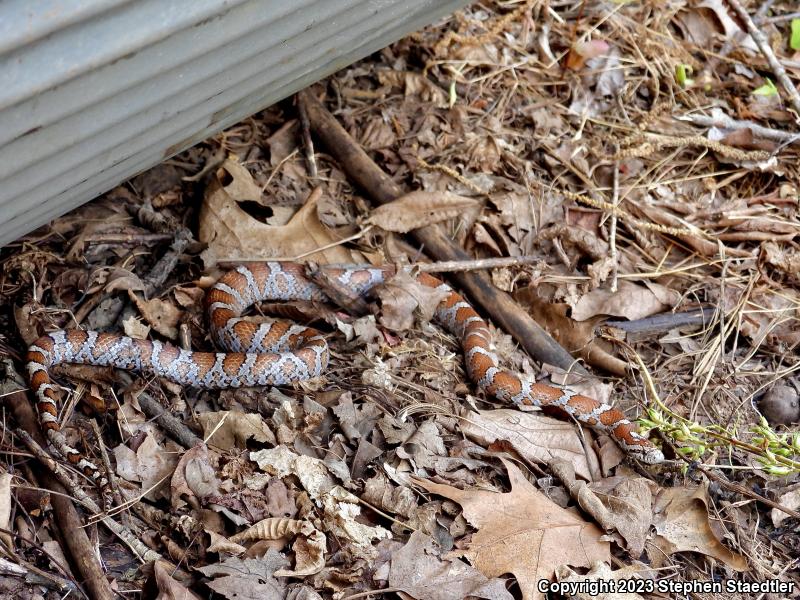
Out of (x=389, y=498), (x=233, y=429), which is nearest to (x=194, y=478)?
(x=233, y=429)

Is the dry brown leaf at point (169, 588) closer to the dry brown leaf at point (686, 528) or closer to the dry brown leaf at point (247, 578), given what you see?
the dry brown leaf at point (247, 578)

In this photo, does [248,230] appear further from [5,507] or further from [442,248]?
[5,507]

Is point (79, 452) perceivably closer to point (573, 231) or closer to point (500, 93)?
point (573, 231)

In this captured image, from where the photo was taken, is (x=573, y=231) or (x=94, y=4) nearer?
Answer: (x=94, y=4)

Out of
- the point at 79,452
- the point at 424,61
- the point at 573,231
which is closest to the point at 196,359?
the point at 79,452

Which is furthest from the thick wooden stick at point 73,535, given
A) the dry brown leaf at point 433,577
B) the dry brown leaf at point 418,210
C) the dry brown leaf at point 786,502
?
the dry brown leaf at point 786,502

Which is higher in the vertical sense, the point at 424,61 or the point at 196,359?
the point at 424,61
